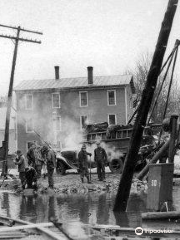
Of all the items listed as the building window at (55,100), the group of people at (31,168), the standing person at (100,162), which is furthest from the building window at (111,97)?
the group of people at (31,168)

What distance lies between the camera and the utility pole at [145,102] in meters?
9.88

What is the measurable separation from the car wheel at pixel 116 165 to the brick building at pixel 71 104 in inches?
976

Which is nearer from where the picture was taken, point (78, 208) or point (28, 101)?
point (78, 208)

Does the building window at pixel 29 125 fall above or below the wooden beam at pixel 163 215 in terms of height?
above

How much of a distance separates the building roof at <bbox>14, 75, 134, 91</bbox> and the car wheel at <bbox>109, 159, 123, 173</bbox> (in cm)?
2642

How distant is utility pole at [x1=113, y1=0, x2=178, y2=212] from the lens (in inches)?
389

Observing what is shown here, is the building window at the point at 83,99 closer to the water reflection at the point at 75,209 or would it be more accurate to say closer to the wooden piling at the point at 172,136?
the water reflection at the point at 75,209

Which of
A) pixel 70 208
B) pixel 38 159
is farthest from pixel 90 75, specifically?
pixel 70 208

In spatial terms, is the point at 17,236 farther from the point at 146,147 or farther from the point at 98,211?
the point at 146,147

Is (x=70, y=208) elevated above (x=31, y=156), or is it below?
below

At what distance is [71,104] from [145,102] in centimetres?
4187

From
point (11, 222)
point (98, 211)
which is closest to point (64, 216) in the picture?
point (98, 211)

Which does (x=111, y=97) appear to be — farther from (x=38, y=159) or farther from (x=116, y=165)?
(x=38, y=159)

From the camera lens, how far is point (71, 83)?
52875mm
